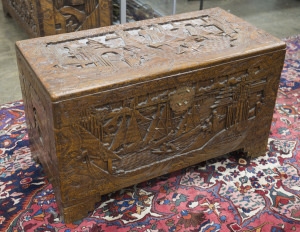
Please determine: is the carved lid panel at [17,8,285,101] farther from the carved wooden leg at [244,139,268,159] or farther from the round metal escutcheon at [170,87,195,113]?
the carved wooden leg at [244,139,268,159]

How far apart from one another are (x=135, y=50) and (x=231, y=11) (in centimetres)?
276

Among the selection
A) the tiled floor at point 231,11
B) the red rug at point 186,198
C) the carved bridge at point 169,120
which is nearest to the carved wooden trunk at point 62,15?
the tiled floor at point 231,11

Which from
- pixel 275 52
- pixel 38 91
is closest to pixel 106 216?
pixel 38 91

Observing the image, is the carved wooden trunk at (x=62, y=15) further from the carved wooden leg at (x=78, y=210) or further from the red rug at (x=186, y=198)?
the carved wooden leg at (x=78, y=210)

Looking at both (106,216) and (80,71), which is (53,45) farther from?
(106,216)

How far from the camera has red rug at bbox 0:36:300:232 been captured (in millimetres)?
1773

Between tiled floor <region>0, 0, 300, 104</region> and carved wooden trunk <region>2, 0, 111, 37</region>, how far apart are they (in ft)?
1.11

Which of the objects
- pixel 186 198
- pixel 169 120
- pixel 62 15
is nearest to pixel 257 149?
pixel 186 198

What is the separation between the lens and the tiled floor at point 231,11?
2975mm

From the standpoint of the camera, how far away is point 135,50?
183cm

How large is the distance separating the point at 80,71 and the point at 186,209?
2.59 ft

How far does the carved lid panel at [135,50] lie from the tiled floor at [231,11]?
3.52 ft

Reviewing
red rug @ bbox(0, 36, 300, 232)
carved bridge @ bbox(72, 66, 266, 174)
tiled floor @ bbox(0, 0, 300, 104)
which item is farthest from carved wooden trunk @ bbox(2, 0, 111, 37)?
carved bridge @ bbox(72, 66, 266, 174)

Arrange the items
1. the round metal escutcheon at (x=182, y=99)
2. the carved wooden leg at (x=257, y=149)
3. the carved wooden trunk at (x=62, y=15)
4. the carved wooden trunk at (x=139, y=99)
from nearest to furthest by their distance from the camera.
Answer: the carved wooden trunk at (x=139, y=99) < the round metal escutcheon at (x=182, y=99) < the carved wooden leg at (x=257, y=149) < the carved wooden trunk at (x=62, y=15)
